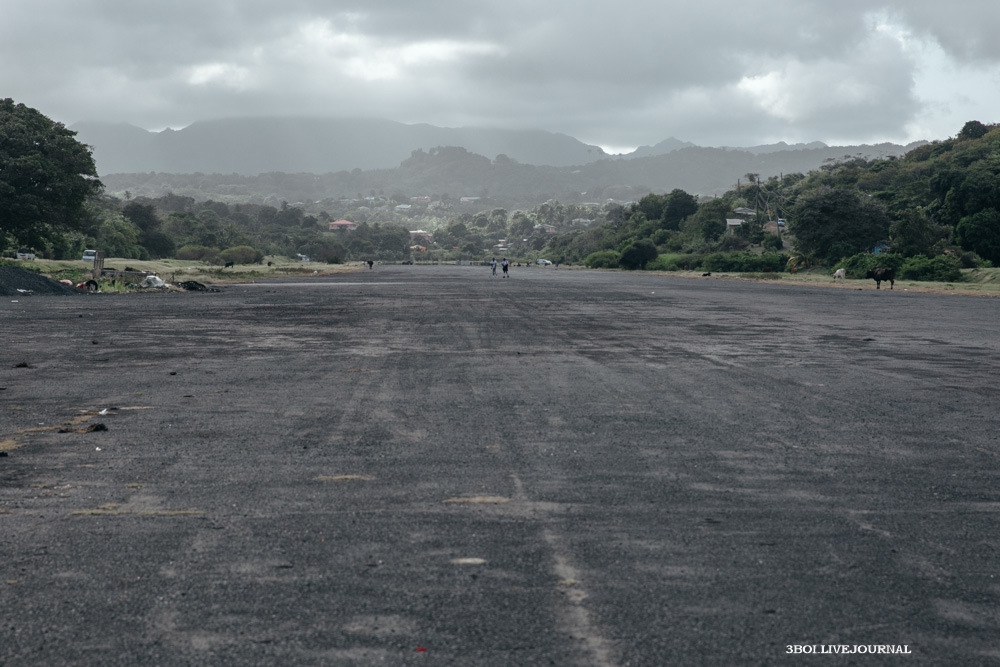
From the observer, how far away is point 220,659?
144 inches

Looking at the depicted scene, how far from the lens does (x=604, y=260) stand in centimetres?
13000

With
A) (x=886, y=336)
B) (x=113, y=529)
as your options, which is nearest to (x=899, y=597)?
(x=113, y=529)

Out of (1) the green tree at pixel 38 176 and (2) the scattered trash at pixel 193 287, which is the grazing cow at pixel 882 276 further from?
(1) the green tree at pixel 38 176

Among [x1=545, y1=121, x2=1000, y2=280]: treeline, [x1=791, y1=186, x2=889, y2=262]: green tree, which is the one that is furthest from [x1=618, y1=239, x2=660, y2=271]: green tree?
[x1=791, y1=186, x2=889, y2=262]: green tree

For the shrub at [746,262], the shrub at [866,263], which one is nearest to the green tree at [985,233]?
the shrub at [866,263]

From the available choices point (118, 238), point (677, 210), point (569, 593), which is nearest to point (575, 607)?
point (569, 593)

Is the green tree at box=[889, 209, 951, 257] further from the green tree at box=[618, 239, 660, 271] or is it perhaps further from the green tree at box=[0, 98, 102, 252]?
the green tree at box=[0, 98, 102, 252]

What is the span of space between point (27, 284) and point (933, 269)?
57093 mm

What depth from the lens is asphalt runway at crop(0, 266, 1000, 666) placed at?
393 centimetres

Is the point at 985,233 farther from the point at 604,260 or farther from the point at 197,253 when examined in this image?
the point at 197,253

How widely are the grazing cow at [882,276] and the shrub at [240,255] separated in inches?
3422

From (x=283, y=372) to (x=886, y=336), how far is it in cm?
1458

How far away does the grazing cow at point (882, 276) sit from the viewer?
52325mm

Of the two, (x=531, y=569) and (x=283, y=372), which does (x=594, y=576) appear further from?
(x=283, y=372)
